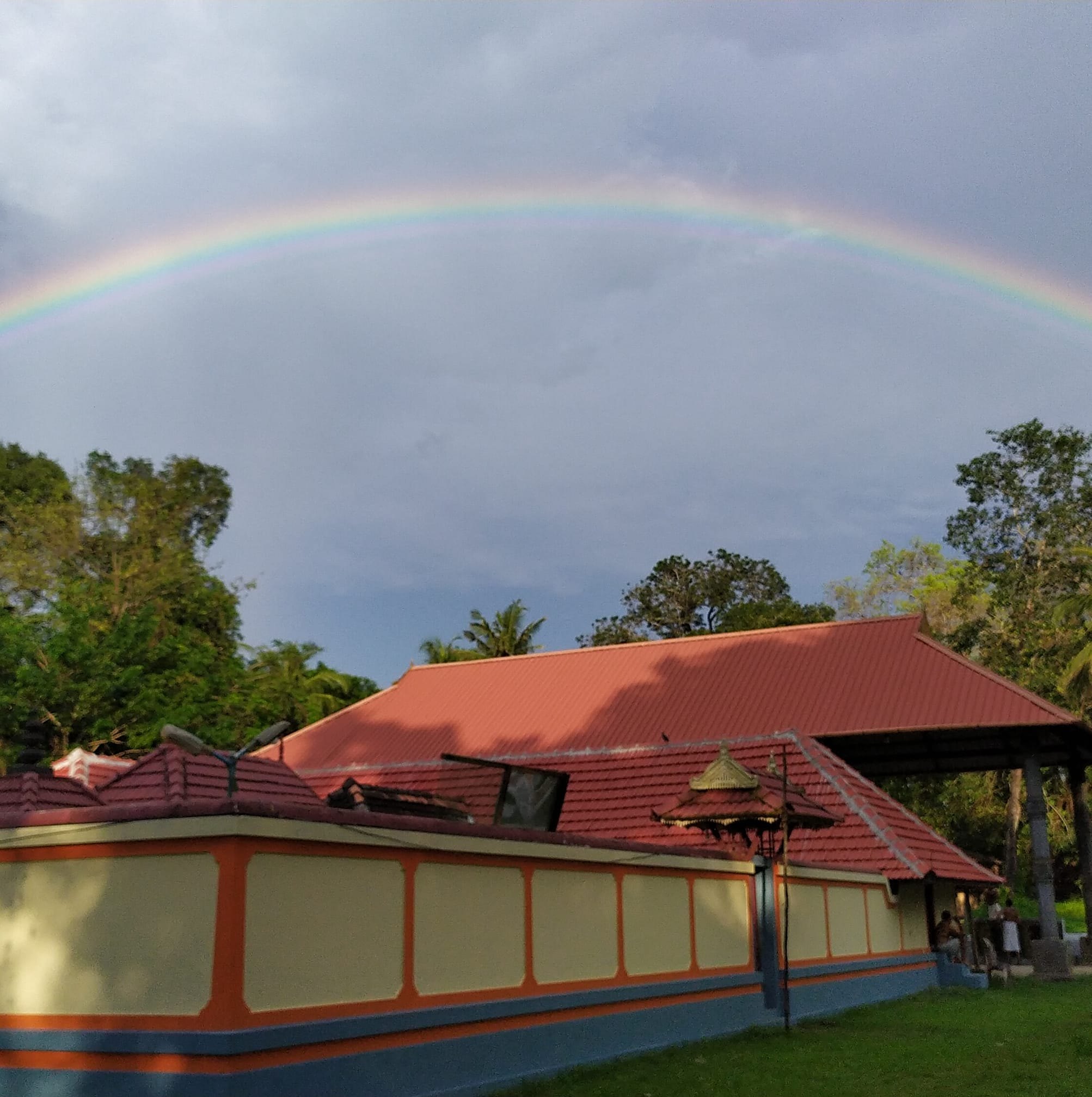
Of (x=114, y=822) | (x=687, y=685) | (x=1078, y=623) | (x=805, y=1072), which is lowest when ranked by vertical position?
(x=805, y=1072)

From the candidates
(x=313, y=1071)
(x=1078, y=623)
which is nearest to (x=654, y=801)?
(x=313, y=1071)

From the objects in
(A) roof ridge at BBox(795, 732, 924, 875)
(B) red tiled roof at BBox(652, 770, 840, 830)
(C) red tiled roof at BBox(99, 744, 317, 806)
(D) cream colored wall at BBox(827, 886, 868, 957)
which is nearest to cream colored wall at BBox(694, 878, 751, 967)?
(B) red tiled roof at BBox(652, 770, 840, 830)

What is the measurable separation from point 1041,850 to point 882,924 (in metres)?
7.07

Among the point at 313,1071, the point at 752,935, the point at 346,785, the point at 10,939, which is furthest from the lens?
the point at 752,935

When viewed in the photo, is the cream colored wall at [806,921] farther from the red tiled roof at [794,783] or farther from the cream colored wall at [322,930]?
the cream colored wall at [322,930]

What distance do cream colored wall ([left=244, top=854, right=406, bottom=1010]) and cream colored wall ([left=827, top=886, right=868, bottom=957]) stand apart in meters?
10.5

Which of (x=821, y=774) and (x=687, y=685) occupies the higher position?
(x=687, y=685)

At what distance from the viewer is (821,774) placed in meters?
22.6

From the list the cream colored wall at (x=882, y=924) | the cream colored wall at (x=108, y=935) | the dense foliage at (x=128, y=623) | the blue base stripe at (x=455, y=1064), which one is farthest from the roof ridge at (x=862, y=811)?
the dense foliage at (x=128, y=623)

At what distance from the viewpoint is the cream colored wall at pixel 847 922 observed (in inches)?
696

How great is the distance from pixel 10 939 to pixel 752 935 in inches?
371

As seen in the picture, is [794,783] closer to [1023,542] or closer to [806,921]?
[806,921]

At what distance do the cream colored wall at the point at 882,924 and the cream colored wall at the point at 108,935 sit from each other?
569 inches

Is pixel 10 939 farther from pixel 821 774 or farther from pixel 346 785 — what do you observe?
pixel 821 774
